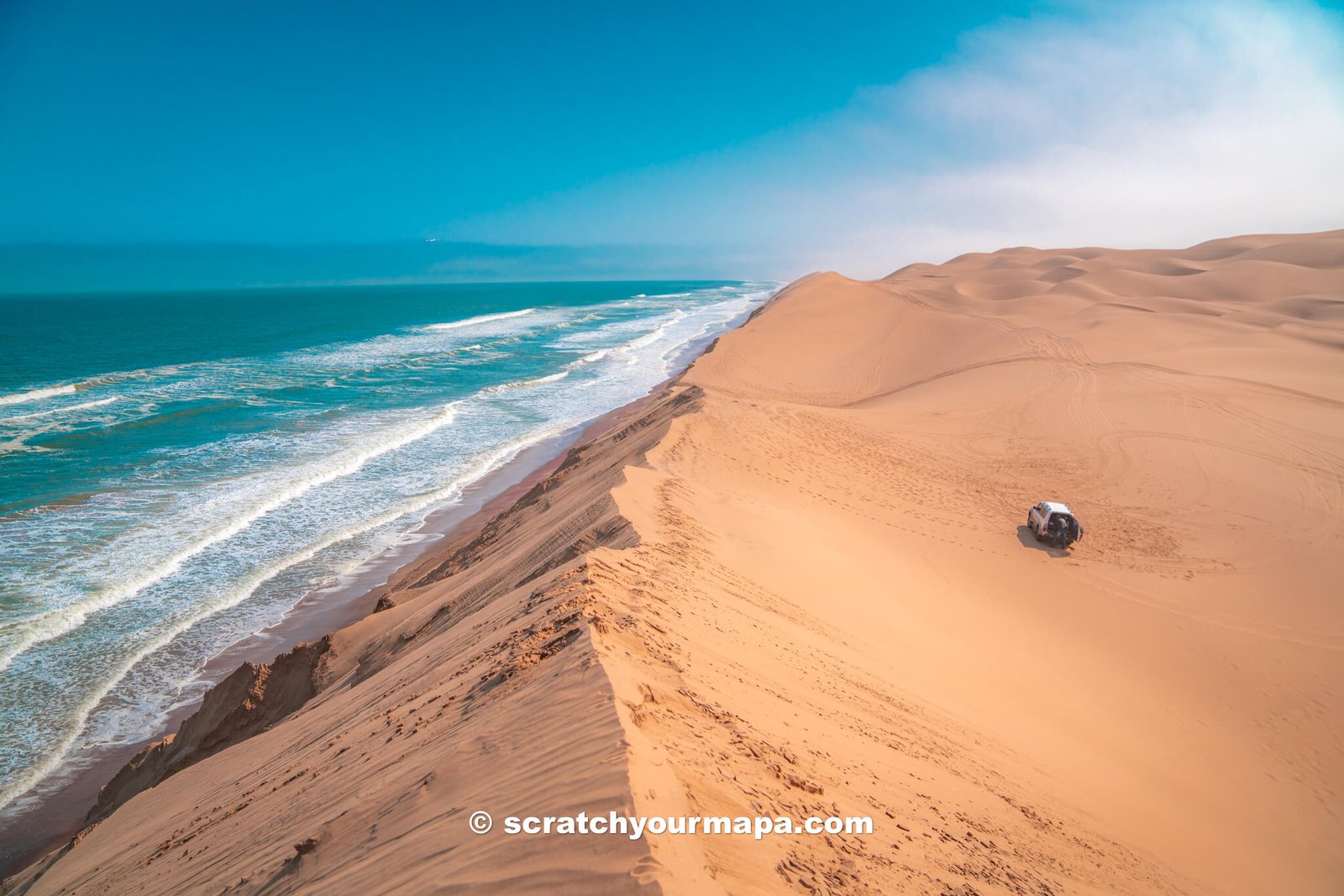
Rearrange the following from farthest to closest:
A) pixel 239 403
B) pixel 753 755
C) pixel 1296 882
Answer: pixel 239 403 → pixel 1296 882 → pixel 753 755

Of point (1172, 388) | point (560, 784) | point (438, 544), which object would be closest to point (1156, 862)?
point (560, 784)

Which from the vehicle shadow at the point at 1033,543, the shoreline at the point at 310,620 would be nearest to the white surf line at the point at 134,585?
the shoreline at the point at 310,620

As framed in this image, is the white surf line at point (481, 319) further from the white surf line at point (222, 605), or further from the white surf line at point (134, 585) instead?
the white surf line at point (134, 585)

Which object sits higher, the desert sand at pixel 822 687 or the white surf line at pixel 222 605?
the desert sand at pixel 822 687

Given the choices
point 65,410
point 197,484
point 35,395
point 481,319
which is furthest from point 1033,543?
point 481,319

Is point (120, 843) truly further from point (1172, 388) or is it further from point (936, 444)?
point (1172, 388)

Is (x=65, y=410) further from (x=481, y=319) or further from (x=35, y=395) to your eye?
(x=481, y=319)
